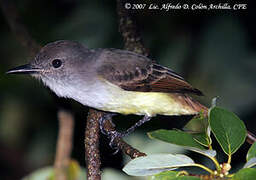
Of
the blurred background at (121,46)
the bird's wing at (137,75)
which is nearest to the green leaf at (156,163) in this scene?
the bird's wing at (137,75)

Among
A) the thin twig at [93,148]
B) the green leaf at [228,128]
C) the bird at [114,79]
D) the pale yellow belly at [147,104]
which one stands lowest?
the thin twig at [93,148]

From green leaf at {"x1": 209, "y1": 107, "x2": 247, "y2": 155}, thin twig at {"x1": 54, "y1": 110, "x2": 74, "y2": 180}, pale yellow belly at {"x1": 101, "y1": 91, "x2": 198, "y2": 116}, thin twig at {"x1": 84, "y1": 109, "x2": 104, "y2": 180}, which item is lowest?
thin twig at {"x1": 54, "y1": 110, "x2": 74, "y2": 180}

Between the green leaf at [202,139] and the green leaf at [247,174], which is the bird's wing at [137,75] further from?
the green leaf at [247,174]

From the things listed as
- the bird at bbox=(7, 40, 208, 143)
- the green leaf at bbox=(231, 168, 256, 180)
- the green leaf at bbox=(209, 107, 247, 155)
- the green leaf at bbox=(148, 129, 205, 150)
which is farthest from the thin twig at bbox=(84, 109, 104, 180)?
the green leaf at bbox=(231, 168, 256, 180)

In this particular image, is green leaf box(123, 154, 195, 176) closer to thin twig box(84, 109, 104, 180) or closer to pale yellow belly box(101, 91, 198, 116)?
thin twig box(84, 109, 104, 180)

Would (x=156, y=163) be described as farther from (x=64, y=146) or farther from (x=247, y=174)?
(x=64, y=146)

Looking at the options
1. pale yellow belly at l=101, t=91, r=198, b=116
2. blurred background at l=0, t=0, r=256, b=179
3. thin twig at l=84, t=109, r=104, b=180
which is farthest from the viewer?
blurred background at l=0, t=0, r=256, b=179

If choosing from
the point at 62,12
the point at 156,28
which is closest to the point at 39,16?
the point at 62,12
